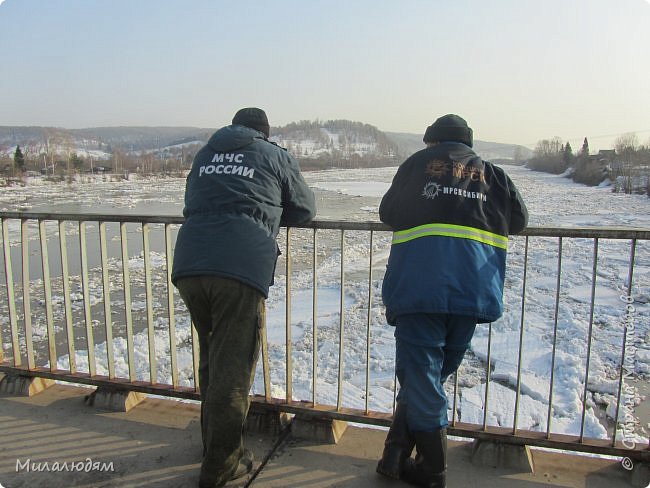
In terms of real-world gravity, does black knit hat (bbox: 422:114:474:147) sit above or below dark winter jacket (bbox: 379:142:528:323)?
above

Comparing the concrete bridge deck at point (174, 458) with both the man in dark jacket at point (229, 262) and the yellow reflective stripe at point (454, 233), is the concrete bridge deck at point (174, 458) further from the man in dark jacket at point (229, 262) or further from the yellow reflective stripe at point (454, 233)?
the yellow reflective stripe at point (454, 233)

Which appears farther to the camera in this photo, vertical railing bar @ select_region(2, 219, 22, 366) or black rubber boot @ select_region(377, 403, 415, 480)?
vertical railing bar @ select_region(2, 219, 22, 366)

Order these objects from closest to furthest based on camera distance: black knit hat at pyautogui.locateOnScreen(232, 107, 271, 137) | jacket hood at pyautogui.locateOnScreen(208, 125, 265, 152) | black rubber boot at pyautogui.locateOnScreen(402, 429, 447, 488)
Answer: black rubber boot at pyautogui.locateOnScreen(402, 429, 447, 488)
jacket hood at pyautogui.locateOnScreen(208, 125, 265, 152)
black knit hat at pyautogui.locateOnScreen(232, 107, 271, 137)

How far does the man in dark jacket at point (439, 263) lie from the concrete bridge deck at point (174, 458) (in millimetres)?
404

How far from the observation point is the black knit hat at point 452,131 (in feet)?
7.63

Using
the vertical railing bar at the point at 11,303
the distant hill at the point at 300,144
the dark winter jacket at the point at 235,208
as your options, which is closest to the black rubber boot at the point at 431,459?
the dark winter jacket at the point at 235,208

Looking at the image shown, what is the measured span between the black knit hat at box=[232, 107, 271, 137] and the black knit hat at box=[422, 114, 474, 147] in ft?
2.83

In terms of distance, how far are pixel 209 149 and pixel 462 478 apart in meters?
2.07

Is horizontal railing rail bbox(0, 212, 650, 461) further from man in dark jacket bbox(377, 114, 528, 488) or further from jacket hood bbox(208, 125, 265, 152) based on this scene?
jacket hood bbox(208, 125, 265, 152)

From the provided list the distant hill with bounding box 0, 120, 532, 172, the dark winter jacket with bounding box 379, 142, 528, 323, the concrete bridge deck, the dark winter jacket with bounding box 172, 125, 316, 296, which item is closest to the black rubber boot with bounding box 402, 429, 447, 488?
the concrete bridge deck

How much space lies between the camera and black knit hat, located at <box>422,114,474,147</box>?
2326 mm

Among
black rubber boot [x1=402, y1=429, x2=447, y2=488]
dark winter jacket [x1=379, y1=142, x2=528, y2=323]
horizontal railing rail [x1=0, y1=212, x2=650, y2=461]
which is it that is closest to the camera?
dark winter jacket [x1=379, y1=142, x2=528, y2=323]

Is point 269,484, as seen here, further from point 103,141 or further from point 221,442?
point 103,141

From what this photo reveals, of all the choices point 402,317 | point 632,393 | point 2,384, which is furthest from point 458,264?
point 632,393
